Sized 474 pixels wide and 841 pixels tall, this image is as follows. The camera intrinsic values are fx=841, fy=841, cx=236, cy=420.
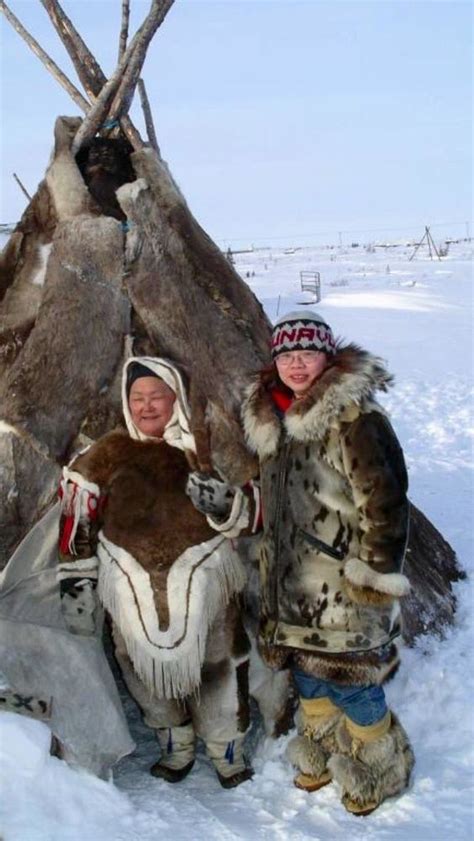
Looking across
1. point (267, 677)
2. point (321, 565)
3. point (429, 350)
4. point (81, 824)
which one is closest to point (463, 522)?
point (267, 677)

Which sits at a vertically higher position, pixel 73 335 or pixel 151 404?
pixel 73 335

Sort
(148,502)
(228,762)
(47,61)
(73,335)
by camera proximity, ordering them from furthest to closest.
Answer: (47,61)
(73,335)
(228,762)
(148,502)

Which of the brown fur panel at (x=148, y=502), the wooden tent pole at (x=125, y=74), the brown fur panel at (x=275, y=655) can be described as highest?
the wooden tent pole at (x=125, y=74)

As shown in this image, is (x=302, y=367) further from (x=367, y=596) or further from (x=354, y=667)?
(x=354, y=667)

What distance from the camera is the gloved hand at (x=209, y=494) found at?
2.81 m

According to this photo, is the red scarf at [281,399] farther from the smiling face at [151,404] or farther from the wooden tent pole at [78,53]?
the wooden tent pole at [78,53]

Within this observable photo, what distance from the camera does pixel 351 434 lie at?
Answer: 2621 millimetres

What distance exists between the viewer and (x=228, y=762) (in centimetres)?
307

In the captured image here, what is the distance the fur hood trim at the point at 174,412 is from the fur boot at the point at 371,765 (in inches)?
44.3

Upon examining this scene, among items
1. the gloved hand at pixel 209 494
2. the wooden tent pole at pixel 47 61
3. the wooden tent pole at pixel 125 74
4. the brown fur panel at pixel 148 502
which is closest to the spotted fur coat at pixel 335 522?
the gloved hand at pixel 209 494

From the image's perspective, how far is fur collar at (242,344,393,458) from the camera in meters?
2.63

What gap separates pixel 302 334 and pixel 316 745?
1456 mm

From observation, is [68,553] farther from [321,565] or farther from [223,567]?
[321,565]

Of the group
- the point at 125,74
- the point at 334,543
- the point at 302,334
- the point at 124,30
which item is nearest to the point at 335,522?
the point at 334,543
